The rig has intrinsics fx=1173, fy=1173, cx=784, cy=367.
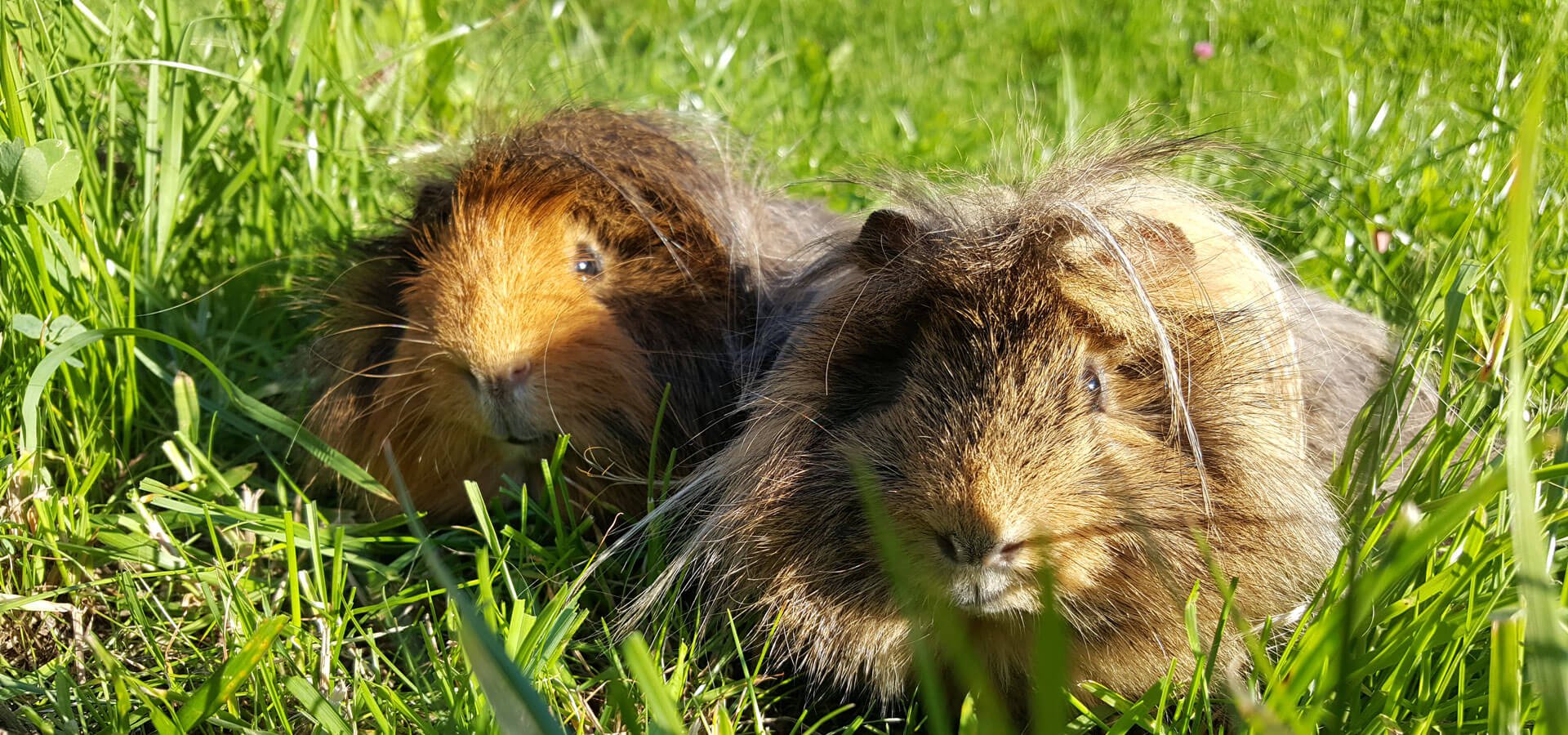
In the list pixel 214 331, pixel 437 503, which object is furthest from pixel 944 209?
pixel 214 331

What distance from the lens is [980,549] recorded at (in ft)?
5.45

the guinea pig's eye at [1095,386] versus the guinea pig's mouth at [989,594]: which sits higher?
the guinea pig's eye at [1095,386]

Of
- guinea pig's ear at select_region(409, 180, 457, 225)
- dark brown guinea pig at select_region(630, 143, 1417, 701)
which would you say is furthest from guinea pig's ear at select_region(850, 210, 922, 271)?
guinea pig's ear at select_region(409, 180, 457, 225)

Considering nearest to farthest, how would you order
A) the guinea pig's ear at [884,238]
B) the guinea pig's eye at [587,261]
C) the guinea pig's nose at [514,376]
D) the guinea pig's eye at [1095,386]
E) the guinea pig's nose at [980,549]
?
the guinea pig's nose at [980,549] < the guinea pig's eye at [1095,386] < the guinea pig's ear at [884,238] < the guinea pig's nose at [514,376] < the guinea pig's eye at [587,261]

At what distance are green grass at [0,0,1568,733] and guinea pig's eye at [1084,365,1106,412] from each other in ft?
1.30

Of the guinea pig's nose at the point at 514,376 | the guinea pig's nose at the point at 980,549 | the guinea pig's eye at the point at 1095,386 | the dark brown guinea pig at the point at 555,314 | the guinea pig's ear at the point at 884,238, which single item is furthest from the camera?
the dark brown guinea pig at the point at 555,314

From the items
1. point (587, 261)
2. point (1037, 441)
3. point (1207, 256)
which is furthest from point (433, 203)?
point (1207, 256)

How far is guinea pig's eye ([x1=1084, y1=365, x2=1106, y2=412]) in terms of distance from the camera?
1875 millimetres

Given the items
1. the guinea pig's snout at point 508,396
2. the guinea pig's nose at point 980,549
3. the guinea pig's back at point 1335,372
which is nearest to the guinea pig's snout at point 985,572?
the guinea pig's nose at point 980,549

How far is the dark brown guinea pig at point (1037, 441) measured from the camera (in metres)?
1.75

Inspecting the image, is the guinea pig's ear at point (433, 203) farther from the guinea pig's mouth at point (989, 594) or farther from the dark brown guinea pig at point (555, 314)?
the guinea pig's mouth at point (989, 594)

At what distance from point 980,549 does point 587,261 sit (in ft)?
3.99

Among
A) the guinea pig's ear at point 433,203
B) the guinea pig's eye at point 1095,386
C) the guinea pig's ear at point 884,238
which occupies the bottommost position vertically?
the guinea pig's eye at point 1095,386

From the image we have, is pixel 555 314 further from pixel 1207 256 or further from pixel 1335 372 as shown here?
pixel 1335 372
